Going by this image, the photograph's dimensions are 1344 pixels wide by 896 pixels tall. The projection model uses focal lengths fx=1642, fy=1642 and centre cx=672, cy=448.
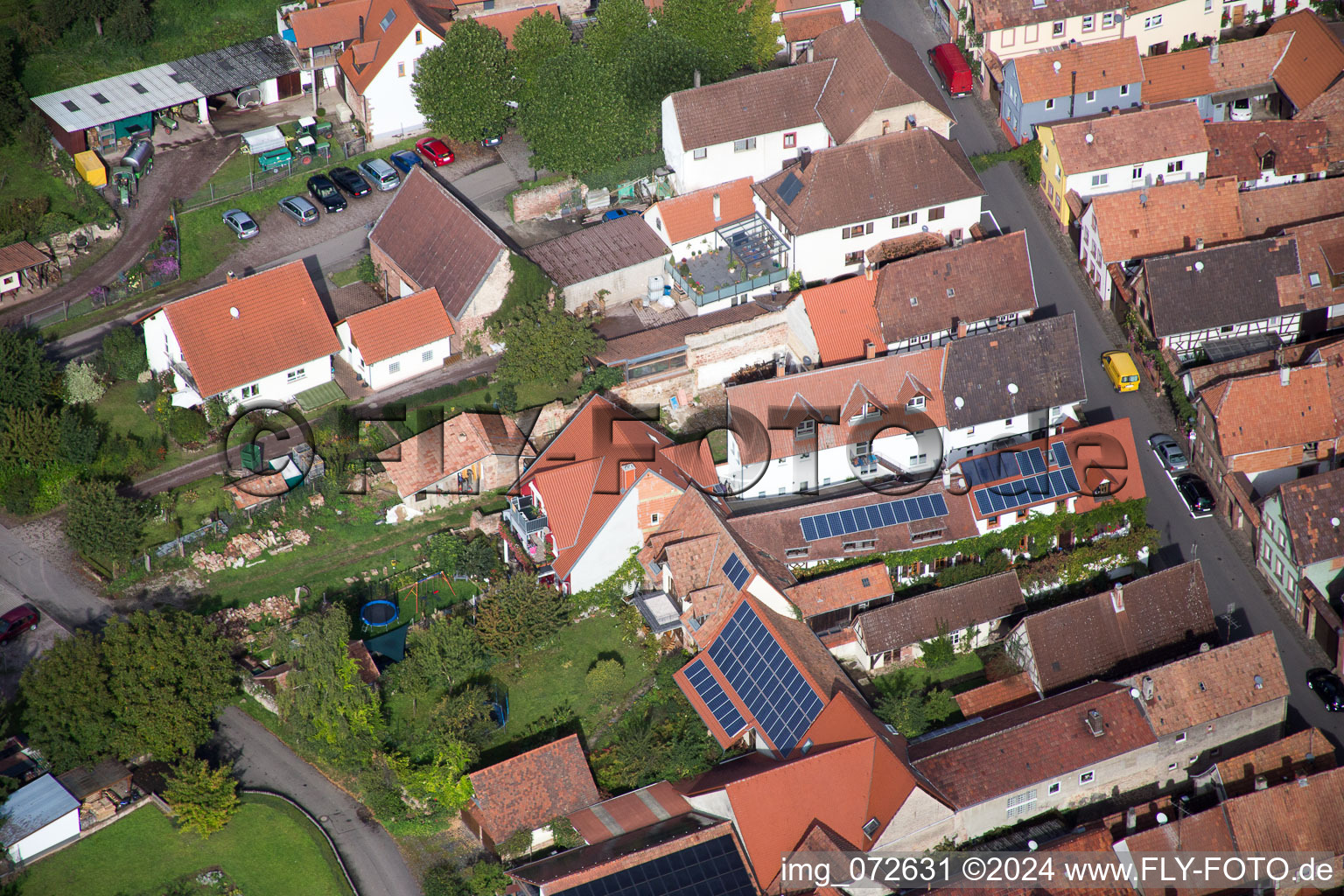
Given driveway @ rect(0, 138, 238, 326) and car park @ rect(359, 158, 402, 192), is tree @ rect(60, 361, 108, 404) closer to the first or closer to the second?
driveway @ rect(0, 138, 238, 326)

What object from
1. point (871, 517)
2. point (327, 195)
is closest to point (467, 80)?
point (327, 195)

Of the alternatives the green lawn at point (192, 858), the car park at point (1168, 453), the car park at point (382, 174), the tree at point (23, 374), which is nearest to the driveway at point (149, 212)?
the tree at point (23, 374)

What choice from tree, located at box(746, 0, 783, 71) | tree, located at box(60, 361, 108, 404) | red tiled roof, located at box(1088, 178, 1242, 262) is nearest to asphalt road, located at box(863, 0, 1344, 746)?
red tiled roof, located at box(1088, 178, 1242, 262)

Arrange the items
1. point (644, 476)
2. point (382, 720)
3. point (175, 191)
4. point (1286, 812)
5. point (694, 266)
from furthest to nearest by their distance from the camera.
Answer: point (175, 191) < point (694, 266) < point (644, 476) < point (382, 720) < point (1286, 812)

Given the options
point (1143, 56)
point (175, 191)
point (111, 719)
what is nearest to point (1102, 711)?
point (111, 719)

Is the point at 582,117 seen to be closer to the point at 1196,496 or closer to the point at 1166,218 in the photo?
the point at 1166,218

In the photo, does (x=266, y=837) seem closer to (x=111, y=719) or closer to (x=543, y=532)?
(x=111, y=719)

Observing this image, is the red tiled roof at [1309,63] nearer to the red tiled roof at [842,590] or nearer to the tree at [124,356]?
the red tiled roof at [842,590]
